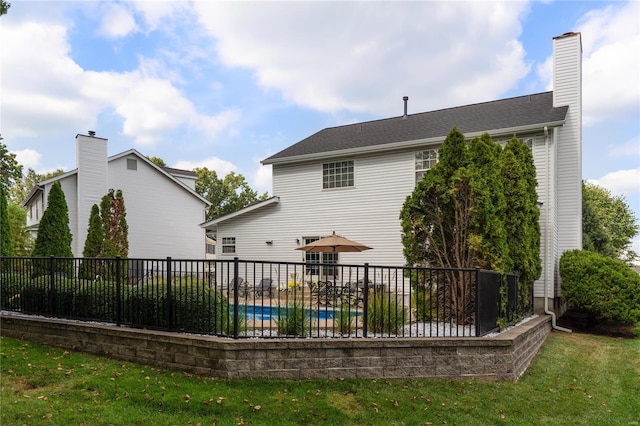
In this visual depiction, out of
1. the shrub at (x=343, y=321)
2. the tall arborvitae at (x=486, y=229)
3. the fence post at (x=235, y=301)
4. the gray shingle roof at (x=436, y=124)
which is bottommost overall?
the shrub at (x=343, y=321)

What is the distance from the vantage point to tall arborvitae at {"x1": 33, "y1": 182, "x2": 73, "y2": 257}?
15.6 meters

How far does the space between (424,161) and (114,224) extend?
1255 centimetres

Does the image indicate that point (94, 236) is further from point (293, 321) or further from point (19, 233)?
point (293, 321)

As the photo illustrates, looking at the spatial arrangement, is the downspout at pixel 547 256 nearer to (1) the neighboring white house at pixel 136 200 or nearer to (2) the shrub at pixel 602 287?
(2) the shrub at pixel 602 287

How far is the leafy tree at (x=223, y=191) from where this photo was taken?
131 feet

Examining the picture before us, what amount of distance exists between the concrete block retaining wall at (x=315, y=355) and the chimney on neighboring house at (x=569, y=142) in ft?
24.7

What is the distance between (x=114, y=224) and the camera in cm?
1800

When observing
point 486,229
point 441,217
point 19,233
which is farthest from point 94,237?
point 486,229

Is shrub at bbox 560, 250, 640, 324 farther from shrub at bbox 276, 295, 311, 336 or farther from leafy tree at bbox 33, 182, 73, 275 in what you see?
leafy tree at bbox 33, 182, 73, 275

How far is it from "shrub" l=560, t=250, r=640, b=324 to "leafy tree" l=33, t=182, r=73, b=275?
15963mm

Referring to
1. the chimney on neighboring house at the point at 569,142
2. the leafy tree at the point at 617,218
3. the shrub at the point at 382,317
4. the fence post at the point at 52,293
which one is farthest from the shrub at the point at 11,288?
the leafy tree at the point at 617,218

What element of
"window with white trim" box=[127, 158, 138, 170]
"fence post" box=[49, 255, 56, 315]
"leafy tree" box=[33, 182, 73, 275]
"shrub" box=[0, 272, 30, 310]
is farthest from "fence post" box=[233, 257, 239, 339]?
"window with white trim" box=[127, 158, 138, 170]

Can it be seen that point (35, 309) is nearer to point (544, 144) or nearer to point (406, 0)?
point (406, 0)

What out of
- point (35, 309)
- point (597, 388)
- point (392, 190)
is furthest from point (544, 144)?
point (35, 309)
